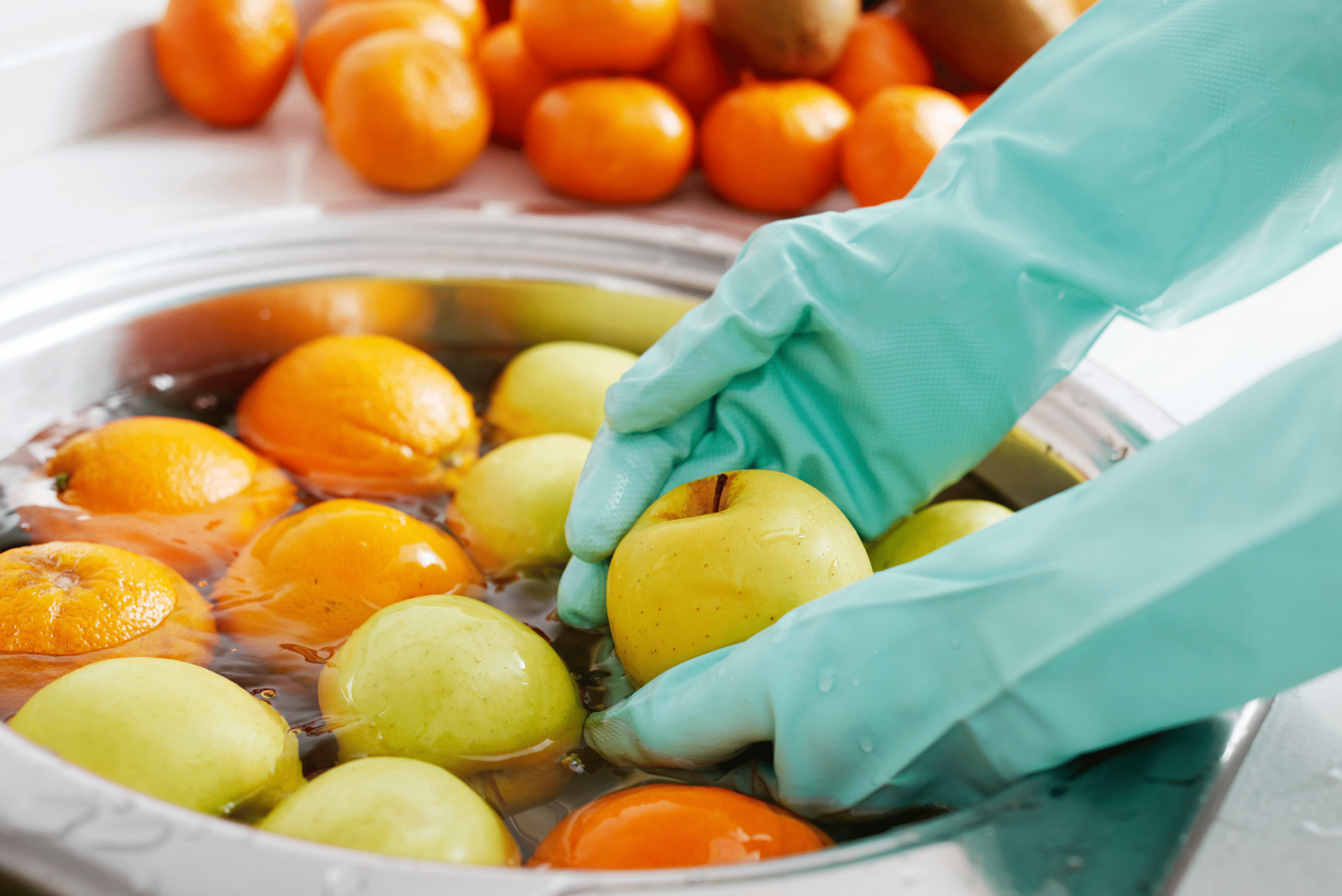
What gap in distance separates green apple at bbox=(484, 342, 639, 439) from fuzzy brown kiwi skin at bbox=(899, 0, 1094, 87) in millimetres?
693

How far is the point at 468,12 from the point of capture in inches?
61.8

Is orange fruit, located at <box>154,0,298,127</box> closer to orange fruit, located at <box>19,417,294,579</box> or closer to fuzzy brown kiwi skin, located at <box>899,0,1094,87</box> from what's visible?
orange fruit, located at <box>19,417,294,579</box>

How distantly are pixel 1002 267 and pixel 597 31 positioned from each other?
695 millimetres

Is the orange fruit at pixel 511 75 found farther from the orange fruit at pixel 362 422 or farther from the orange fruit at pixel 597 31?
the orange fruit at pixel 362 422

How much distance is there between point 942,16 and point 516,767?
1.18 metres

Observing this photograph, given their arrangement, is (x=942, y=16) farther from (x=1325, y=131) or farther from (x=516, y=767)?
(x=516, y=767)

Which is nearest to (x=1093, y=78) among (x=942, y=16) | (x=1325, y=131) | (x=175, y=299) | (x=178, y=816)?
(x=1325, y=131)

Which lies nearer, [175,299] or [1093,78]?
[1093,78]

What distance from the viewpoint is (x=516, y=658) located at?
0.70 meters

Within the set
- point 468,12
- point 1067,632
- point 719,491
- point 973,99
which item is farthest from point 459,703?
point 468,12

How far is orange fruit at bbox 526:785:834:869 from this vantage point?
560mm

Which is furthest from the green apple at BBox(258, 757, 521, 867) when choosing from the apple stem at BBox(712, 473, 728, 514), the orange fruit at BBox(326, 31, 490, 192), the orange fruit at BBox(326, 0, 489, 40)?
the orange fruit at BBox(326, 0, 489, 40)

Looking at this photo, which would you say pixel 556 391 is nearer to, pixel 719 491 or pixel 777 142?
pixel 719 491

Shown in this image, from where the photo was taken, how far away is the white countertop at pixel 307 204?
113 centimetres
